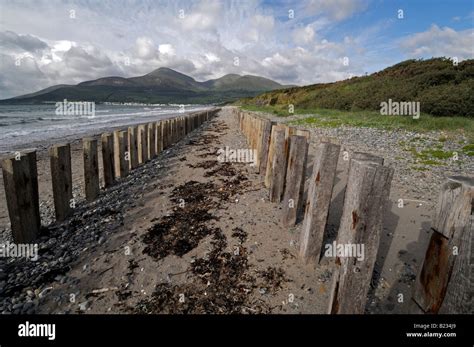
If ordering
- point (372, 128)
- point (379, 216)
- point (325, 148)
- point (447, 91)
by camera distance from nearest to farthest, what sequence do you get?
point (379, 216) < point (325, 148) < point (372, 128) < point (447, 91)

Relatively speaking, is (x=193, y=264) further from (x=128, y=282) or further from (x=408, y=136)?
(x=408, y=136)

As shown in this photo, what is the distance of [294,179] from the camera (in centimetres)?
455

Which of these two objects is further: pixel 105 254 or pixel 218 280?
pixel 105 254

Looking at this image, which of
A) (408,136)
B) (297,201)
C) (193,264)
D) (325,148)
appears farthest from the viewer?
(408,136)

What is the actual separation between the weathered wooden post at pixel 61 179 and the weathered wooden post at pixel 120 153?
2.34 metres

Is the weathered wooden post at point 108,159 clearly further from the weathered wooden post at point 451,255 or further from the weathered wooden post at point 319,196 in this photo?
the weathered wooden post at point 451,255

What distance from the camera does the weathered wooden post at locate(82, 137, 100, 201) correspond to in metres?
5.55

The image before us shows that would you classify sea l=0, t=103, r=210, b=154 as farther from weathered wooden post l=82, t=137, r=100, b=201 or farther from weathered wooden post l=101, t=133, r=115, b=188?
weathered wooden post l=82, t=137, r=100, b=201

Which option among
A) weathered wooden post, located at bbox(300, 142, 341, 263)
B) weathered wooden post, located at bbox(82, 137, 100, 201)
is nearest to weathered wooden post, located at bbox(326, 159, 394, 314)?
weathered wooden post, located at bbox(300, 142, 341, 263)

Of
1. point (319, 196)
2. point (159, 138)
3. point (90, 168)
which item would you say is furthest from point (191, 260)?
point (159, 138)

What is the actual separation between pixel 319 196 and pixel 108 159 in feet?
18.2

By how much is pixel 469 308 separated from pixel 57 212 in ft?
A: 19.1

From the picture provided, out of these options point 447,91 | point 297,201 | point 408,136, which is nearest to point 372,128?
point 408,136

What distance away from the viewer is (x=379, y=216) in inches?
92.7
